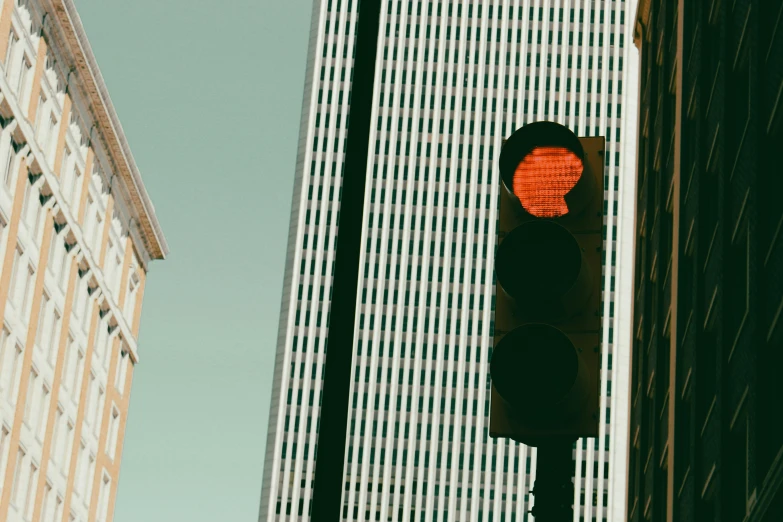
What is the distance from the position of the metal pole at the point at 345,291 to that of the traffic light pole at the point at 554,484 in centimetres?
86

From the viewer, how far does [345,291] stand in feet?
18.5

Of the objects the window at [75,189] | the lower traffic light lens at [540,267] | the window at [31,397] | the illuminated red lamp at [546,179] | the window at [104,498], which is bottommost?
the lower traffic light lens at [540,267]

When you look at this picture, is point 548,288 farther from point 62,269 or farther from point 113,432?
point 113,432

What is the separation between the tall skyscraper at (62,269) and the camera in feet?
182

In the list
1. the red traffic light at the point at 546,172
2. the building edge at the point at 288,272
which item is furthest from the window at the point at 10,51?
the building edge at the point at 288,272

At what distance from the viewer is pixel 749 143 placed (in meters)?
29.8

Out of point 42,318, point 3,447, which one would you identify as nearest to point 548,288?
point 3,447

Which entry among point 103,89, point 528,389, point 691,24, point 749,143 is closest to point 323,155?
point 103,89

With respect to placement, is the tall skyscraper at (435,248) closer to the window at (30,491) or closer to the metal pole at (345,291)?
the window at (30,491)

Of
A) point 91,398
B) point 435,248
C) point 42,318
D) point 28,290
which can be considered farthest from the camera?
point 435,248

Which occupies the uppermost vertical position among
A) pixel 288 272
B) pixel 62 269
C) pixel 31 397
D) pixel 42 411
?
pixel 288 272

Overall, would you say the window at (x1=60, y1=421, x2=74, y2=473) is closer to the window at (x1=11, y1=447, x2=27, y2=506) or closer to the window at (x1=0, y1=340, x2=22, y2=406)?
the window at (x1=11, y1=447, x2=27, y2=506)

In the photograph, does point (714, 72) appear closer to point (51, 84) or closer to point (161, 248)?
point (51, 84)

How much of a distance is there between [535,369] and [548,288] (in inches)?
15.2
